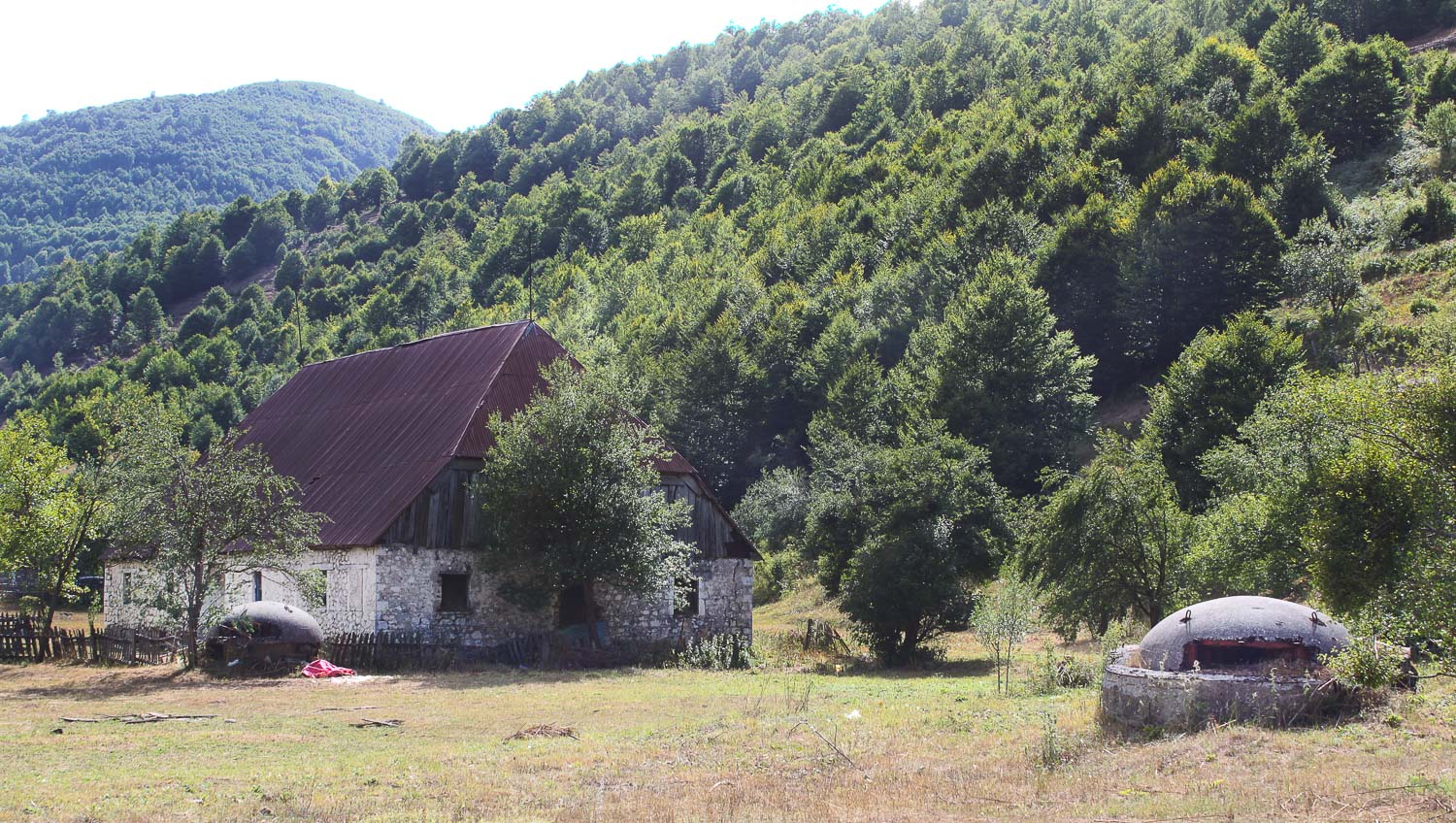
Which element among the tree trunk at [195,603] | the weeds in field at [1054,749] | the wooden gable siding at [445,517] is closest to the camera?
the weeds in field at [1054,749]

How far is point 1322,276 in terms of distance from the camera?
51.3 m

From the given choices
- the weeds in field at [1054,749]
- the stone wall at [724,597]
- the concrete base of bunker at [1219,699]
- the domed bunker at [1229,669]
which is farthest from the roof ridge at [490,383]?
the concrete base of bunker at [1219,699]

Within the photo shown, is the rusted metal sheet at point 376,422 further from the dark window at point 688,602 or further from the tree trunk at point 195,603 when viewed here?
the dark window at point 688,602

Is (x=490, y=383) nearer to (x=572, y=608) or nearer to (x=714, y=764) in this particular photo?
(x=572, y=608)

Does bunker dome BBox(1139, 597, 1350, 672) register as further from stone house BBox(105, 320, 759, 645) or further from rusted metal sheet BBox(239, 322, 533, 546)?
rusted metal sheet BBox(239, 322, 533, 546)

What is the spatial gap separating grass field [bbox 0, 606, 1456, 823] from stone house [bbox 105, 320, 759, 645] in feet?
25.7

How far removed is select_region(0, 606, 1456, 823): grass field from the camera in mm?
12812

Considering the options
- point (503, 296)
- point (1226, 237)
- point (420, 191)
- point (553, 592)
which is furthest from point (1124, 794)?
point (420, 191)

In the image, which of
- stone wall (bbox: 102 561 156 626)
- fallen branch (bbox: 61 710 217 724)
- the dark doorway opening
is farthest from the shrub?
stone wall (bbox: 102 561 156 626)

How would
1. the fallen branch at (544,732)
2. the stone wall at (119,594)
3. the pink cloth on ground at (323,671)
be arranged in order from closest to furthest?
the fallen branch at (544,732)
the pink cloth on ground at (323,671)
the stone wall at (119,594)

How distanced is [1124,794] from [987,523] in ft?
69.8

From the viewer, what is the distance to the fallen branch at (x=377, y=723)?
2009 cm

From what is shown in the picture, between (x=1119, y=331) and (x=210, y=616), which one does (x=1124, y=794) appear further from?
(x=1119, y=331)

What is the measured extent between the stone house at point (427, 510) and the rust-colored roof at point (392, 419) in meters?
0.06
